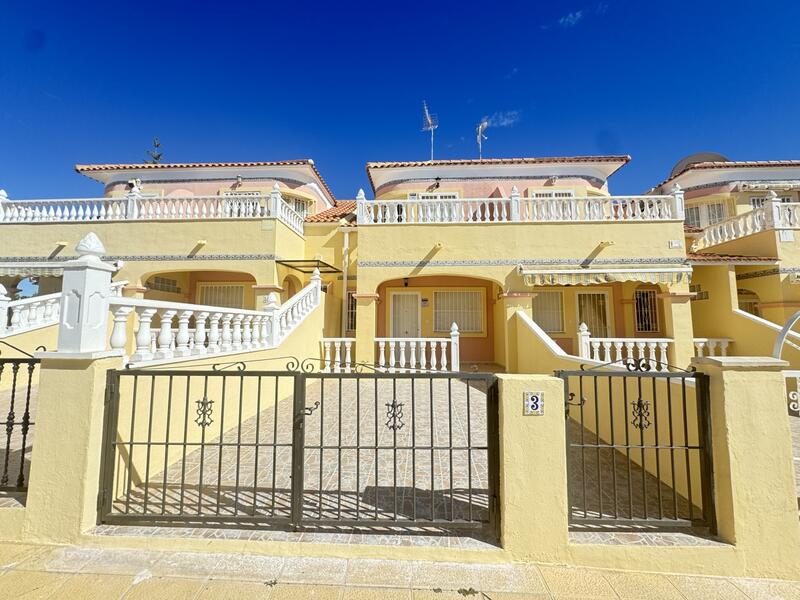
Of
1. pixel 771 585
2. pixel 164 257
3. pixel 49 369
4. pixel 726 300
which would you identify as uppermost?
pixel 164 257

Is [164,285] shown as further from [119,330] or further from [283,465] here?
[283,465]

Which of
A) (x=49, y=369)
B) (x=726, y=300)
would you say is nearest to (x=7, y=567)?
(x=49, y=369)

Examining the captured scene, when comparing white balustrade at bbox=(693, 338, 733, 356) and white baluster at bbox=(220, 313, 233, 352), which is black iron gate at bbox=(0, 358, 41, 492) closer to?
white baluster at bbox=(220, 313, 233, 352)

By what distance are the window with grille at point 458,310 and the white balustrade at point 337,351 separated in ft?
17.1

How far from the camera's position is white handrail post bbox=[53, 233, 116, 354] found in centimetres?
413

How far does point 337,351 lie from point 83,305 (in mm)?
9561

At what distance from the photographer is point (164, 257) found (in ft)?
48.3

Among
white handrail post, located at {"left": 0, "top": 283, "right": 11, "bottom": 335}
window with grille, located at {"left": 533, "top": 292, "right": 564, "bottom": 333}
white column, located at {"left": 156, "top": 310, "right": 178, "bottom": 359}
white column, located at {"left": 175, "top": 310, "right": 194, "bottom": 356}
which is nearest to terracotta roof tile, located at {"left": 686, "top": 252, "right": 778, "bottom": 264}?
window with grille, located at {"left": 533, "top": 292, "right": 564, "bottom": 333}

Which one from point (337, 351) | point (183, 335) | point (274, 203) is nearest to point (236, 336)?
point (183, 335)

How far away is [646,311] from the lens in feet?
56.3

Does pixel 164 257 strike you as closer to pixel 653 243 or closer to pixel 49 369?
pixel 49 369

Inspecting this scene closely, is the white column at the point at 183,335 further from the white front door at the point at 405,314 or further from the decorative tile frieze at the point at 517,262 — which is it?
the white front door at the point at 405,314

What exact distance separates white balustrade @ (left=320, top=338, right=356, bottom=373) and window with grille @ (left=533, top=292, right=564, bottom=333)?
9523mm

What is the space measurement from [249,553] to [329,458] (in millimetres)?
2480
